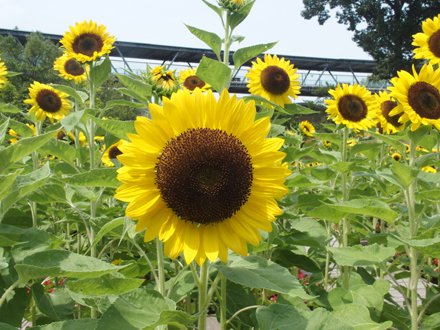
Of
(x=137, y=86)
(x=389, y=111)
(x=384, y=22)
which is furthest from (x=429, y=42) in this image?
(x=384, y=22)

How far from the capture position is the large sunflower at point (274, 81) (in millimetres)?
2818

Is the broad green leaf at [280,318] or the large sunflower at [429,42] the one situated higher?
the large sunflower at [429,42]

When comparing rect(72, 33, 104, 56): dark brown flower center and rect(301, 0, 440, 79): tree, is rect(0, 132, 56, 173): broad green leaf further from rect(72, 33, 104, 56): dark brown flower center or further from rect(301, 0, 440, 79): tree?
rect(301, 0, 440, 79): tree

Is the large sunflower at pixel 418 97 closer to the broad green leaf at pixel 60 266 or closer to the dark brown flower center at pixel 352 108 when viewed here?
the dark brown flower center at pixel 352 108

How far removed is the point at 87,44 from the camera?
3107mm

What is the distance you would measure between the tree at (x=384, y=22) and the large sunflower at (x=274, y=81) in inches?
951

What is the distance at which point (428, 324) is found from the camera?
1.58 m

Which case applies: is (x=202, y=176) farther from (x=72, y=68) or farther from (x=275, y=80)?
(x=72, y=68)

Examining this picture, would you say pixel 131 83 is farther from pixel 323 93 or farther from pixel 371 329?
pixel 323 93

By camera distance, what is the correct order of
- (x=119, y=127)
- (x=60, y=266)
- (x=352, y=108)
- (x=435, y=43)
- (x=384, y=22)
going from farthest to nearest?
1. (x=384, y=22)
2. (x=352, y=108)
3. (x=435, y=43)
4. (x=119, y=127)
5. (x=60, y=266)

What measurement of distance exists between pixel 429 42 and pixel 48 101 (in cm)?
275

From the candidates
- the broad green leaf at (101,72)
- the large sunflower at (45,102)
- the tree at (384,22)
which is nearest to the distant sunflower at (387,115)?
the broad green leaf at (101,72)

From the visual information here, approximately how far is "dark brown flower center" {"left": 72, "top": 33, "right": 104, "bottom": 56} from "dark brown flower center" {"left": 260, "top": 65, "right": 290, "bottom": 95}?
99 cm

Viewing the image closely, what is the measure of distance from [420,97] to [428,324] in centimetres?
92
